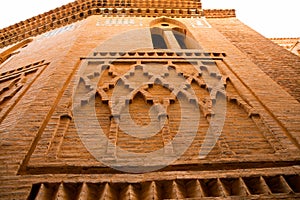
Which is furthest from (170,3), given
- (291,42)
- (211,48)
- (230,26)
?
(291,42)

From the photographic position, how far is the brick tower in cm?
187

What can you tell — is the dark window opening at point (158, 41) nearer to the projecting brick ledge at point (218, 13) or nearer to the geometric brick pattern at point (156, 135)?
the projecting brick ledge at point (218, 13)

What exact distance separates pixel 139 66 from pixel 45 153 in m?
2.20

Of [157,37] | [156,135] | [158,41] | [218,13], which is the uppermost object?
[218,13]

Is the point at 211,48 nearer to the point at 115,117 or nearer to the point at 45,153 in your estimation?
the point at 115,117

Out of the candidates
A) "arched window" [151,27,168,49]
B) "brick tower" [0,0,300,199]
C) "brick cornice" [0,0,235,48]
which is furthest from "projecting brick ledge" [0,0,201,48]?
"brick tower" [0,0,300,199]

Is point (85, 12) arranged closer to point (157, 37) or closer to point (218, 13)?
point (157, 37)

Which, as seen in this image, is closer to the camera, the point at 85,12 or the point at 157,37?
the point at 157,37

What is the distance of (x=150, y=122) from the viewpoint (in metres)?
2.71

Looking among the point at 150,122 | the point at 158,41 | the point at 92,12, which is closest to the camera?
the point at 150,122

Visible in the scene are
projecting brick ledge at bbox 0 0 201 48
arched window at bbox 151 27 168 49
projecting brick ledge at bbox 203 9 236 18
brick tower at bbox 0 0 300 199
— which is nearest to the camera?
brick tower at bbox 0 0 300 199

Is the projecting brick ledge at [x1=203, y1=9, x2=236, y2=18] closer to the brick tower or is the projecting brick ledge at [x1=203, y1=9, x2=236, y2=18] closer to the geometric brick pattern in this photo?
the brick tower

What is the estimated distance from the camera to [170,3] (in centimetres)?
813

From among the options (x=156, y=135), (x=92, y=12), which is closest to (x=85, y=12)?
(x=92, y=12)
